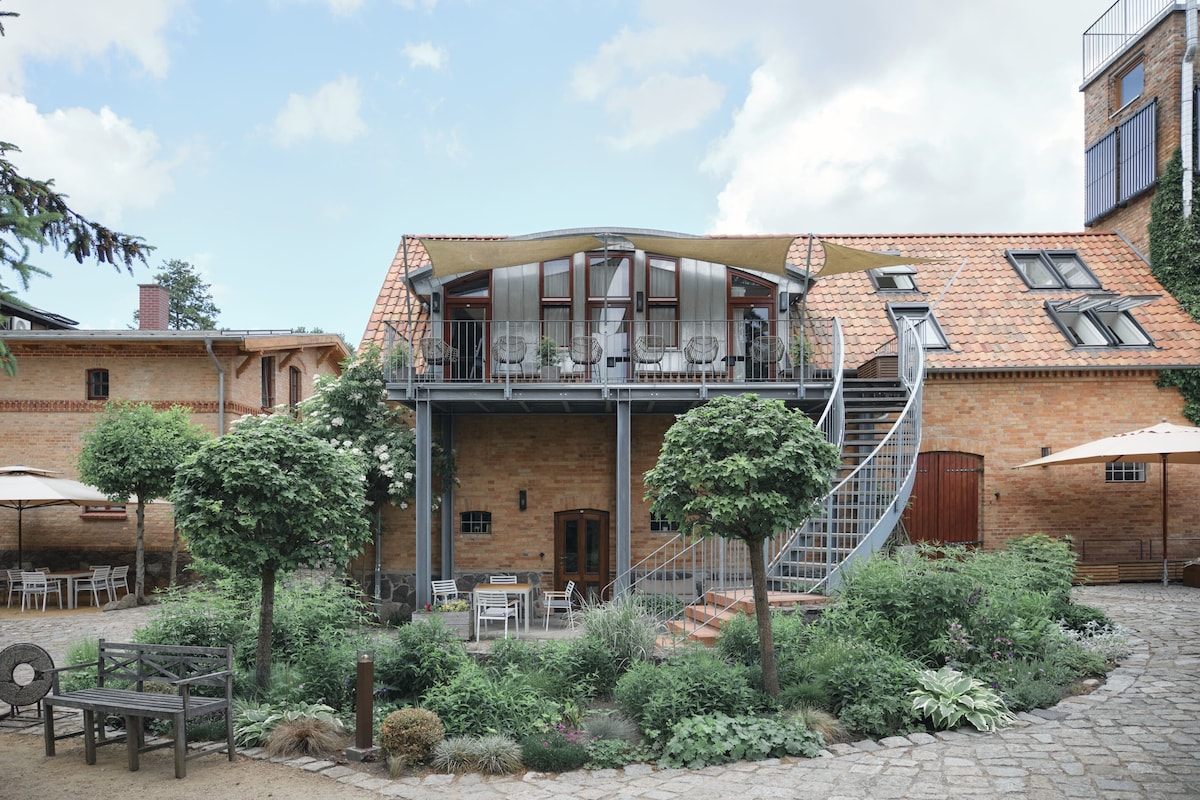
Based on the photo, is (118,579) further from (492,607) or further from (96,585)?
(492,607)

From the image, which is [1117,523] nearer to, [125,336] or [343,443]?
[343,443]

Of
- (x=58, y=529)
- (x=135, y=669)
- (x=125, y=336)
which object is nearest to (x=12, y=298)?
(x=135, y=669)

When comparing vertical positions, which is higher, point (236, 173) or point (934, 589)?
point (236, 173)

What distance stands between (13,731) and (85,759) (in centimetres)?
130

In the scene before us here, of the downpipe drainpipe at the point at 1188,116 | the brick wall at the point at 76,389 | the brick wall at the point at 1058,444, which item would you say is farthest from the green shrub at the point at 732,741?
the downpipe drainpipe at the point at 1188,116

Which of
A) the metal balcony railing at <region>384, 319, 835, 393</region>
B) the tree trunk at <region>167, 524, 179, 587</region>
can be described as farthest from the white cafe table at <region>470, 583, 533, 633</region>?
A: the tree trunk at <region>167, 524, 179, 587</region>

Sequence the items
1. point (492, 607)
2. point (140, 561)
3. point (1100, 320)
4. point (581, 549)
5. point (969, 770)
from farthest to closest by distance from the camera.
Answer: point (1100, 320), point (140, 561), point (581, 549), point (492, 607), point (969, 770)

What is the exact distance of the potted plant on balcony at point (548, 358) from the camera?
45.1 ft

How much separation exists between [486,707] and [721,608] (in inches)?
162

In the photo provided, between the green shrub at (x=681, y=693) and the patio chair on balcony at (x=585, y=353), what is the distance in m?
6.72

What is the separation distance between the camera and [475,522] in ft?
49.2

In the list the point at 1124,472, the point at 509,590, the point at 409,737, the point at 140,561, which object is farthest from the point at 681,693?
the point at 140,561

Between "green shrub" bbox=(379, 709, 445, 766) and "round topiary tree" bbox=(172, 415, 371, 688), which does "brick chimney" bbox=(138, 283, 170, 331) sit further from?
"green shrub" bbox=(379, 709, 445, 766)

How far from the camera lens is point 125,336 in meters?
17.8
